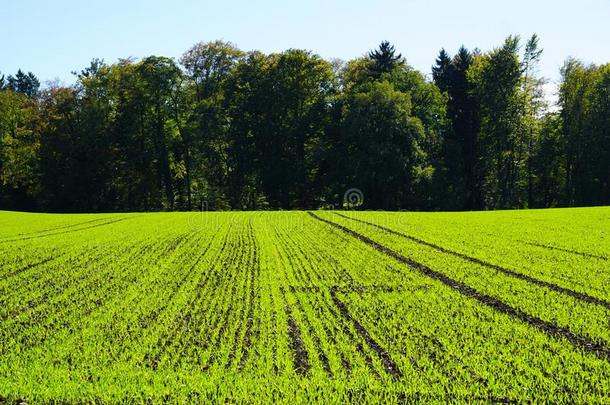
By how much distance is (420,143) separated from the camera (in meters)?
65.7

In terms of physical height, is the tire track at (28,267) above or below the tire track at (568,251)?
below

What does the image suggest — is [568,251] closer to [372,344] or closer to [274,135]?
[372,344]

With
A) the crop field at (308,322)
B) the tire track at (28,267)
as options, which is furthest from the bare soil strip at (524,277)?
the tire track at (28,267)

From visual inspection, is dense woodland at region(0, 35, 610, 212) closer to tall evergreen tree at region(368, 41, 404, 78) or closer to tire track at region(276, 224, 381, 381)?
tall evergreen tree at region(368, 41, 404, 78)

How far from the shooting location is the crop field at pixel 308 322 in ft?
30.7

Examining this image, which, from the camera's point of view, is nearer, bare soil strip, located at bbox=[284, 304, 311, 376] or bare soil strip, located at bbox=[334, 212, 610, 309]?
bare soil strip, located at bbox=[284, 304, 311, 376]

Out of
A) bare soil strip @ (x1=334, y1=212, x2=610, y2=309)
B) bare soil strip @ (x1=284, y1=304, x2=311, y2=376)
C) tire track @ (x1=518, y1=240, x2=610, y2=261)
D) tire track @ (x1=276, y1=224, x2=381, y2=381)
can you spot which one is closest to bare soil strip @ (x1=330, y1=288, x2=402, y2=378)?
tire track @ (x1=276, y1=224, x2=381, y2=381)

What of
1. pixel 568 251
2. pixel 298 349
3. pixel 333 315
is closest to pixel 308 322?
pixel 333 315

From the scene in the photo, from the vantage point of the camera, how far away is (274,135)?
68.9 m

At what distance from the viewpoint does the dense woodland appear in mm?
66812

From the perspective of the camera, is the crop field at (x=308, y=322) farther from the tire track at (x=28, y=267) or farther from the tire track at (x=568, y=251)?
the tire track at (x=28, y=267)

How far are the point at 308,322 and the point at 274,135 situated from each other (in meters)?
57.5

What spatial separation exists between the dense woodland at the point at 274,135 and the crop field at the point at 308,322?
44.2 meters

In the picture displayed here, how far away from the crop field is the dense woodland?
44.2 m
